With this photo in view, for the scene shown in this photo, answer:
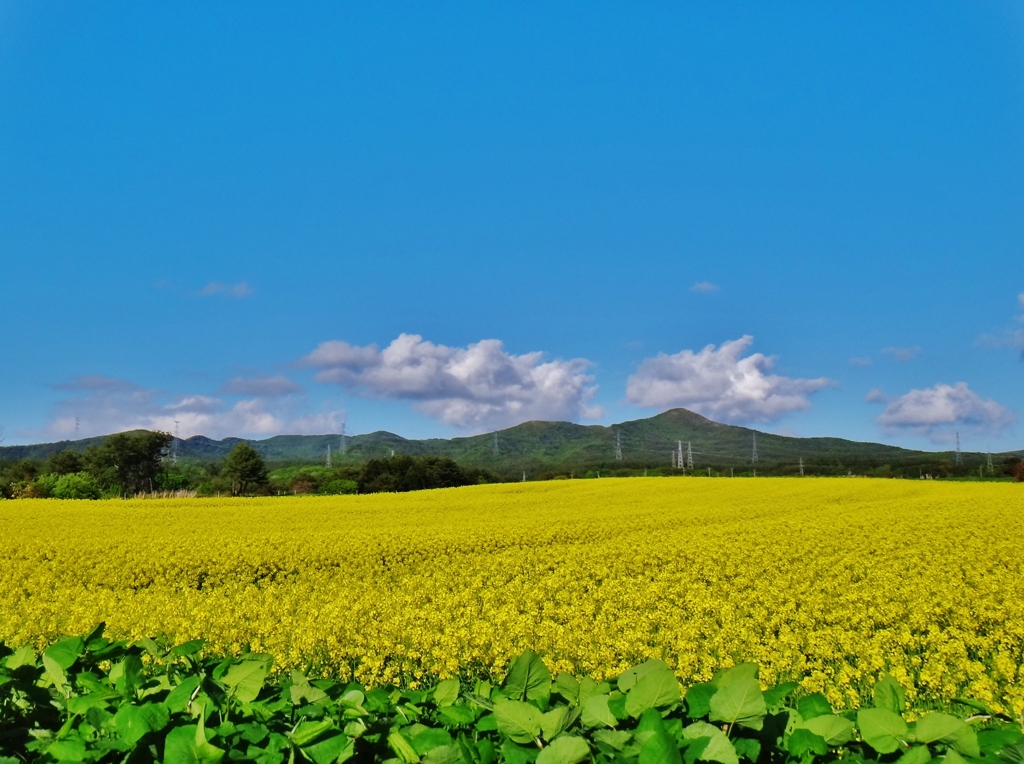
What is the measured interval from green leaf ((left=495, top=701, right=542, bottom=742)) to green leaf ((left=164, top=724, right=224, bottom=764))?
27.3 inches

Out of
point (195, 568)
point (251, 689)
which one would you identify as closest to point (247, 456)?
point (195, 568)

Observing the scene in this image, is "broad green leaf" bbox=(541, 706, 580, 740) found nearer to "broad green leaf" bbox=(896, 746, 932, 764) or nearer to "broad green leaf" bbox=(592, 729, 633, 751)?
"broad green leaf" bbox=(592, 729, 633, 751)

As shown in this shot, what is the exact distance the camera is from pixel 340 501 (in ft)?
107

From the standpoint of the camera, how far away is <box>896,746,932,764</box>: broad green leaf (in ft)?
5.29

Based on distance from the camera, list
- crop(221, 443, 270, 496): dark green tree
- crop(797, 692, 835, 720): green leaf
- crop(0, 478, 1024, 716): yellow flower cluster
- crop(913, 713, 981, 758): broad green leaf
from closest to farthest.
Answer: crop(913, 713, 981, 758): broad green leaf
crop(797, 692, 835, 720): green leaf
crop(0, 478, 1024, 716): yellow flower cluster
crop(221, 443, 270, 496): dark green tree

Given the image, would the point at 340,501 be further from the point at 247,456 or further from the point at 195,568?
the point at 247,456

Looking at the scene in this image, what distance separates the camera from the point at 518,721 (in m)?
1.75

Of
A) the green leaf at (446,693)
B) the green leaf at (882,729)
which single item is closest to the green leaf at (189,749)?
the green leaf at (446,693)

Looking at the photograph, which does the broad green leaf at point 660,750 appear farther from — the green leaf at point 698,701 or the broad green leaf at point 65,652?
the broad green leaf at point 65,652

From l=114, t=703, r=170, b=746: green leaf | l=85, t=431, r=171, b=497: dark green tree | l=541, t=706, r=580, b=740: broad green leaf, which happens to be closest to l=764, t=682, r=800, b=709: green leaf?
l=541, t=706, r=580, b=740: broad green leaf

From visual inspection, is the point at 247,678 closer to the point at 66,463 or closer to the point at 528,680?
the point at 528,680

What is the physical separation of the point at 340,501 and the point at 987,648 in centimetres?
2880

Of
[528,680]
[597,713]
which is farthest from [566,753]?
[528,680]

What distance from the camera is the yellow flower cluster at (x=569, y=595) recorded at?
22.2ft
